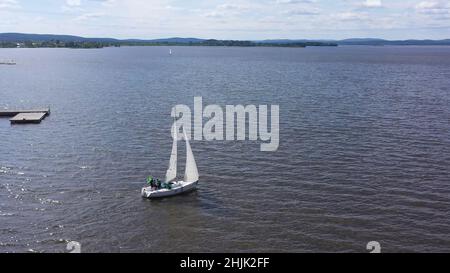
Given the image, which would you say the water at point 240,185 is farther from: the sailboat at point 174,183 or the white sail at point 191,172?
the white sail at point 191,172

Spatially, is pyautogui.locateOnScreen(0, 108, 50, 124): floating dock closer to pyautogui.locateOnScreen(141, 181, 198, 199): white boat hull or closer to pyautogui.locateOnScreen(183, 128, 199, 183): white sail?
pyautogui.locateOnScreen(183, 128, 199, 183): white sail

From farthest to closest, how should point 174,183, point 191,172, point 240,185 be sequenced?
1. point 240,185
2. point 191,172
3. point 174,183

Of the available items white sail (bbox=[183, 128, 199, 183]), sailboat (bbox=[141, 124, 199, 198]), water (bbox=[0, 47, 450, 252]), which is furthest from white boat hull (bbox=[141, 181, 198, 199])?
water (bbox=[0, 47, 450, 252])

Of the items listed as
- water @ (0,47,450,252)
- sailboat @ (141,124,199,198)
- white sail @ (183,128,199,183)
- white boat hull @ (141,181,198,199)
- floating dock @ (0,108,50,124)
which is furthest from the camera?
floating dock @ (0,108,50,124)

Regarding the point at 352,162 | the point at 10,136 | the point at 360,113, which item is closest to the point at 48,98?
the point at 10,136

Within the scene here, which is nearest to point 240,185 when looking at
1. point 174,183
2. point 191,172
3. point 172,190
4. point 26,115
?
point 191,172

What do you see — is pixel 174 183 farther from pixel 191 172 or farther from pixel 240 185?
pixel 240 185

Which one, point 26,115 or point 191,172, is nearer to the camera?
point 191,172
